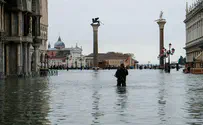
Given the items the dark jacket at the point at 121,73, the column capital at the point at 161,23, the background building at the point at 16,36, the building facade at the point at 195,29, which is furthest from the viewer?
the column capital at the point at 161,23

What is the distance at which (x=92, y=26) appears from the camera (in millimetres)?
171750

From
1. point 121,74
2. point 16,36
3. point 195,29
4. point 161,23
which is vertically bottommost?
point 121,74

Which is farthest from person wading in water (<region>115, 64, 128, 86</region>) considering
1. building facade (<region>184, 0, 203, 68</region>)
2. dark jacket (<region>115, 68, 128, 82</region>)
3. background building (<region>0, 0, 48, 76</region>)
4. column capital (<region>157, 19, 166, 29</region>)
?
column capital (<region>157, 19, 166, 29</region>)

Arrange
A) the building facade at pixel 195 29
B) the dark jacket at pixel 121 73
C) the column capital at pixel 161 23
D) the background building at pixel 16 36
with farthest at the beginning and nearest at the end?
the column capital at pixel 161 23 < the building facade at pixel 195 29 < the background building at pixel 16 36 < the dark jacket at pixel 121 73

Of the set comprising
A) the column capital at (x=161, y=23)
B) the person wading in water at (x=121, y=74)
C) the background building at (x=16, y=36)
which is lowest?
the person wading in water at (x=121, y=74)

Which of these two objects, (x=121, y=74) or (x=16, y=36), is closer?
(x=121, y=74)

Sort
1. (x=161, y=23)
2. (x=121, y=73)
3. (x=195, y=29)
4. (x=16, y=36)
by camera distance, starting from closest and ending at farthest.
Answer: (x=121, y=73)
(x=16, y=36)
(x=195, y=29)
(x=161, y=23)

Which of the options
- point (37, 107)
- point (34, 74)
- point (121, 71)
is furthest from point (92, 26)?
point (37, 107)

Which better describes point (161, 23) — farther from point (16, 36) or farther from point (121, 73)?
point (121, 73)

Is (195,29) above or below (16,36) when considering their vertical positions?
above

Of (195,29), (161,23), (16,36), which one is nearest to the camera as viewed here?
(16,36)

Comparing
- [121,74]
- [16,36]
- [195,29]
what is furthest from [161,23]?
[121,74]

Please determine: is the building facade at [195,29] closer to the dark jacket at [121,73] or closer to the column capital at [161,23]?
the column capital at [161,23]

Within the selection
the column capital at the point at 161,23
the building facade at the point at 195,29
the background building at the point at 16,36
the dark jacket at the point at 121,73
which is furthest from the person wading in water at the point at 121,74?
the column capital at the point at 161,23
